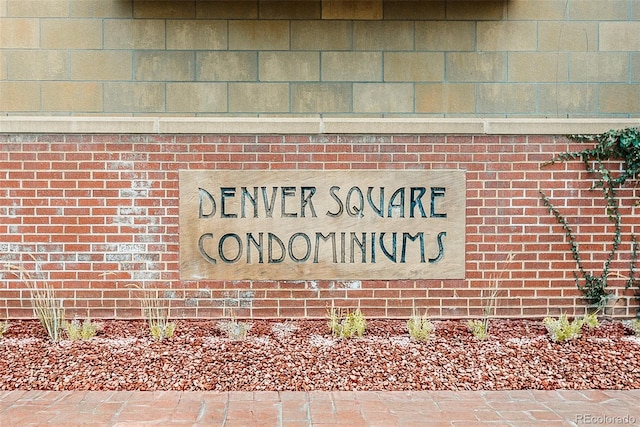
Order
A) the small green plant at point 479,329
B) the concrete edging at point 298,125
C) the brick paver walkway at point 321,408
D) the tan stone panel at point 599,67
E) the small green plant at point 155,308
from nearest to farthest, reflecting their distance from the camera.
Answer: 1. the brick paver walkway at point 321,408
2. the small green plant at point 479,329
3. the small green plant at point 155,308
4. the concrete edging at point 298,125
5. the tan stone panel at point 599,67

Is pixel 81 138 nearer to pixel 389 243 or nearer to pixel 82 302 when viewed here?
pixel 82 302

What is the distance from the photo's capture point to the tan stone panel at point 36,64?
6422 mm

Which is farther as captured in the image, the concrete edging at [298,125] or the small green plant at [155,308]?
the concrete edging at [298,125]

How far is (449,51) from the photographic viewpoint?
6504mm

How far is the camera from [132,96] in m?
6.44

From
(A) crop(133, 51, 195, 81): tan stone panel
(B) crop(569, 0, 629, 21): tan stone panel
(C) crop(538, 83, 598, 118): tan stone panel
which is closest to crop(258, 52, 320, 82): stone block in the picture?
(A) crop(133, 51, 195, 81): tan stone panel

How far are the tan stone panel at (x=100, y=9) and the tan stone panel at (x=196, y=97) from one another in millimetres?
893

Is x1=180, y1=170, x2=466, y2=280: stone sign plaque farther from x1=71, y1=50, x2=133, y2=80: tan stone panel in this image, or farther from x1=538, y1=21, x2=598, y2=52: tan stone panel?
x1=538, y1=21, x2=598, y2=52: tan stone panel

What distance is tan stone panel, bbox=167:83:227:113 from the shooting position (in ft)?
21.1

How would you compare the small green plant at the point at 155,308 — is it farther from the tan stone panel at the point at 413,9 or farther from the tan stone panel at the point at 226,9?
the tan stone panel at the point at 413,9

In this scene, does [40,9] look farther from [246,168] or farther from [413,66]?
[413,66]

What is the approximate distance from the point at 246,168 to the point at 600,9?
4135 mm

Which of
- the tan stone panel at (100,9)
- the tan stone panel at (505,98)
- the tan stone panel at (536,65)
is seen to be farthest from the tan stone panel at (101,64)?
the tan stone panel at (536,65)

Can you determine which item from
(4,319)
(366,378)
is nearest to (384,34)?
(366,378)
